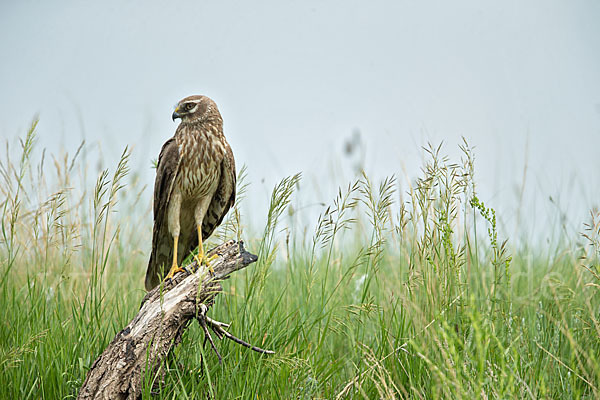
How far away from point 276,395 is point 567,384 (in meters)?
1.49

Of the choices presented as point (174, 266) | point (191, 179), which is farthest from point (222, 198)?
point (174, 266)

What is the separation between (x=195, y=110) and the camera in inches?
137

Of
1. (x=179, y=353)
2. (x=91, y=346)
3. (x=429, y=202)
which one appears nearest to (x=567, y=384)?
(x=429, y=202)

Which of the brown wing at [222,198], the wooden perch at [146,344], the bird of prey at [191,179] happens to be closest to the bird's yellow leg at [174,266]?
the bird of prey at [191,179]

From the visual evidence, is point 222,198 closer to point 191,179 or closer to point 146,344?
point 191,179

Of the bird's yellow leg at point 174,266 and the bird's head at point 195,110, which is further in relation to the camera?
Result: the bird's head at point 195,110

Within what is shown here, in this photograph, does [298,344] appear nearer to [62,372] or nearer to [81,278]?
[62,372]

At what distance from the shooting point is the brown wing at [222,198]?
3.41m

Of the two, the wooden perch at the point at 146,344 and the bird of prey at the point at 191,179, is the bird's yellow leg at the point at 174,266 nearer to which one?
the bird of prey at the point at 191,179

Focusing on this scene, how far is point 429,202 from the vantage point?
2477 mm

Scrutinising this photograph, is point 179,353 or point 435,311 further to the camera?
point 179,353

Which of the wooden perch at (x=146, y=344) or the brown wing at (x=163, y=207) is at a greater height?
the brown wing at (x=163, y=207)

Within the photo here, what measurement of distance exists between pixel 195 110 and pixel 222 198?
0.59 metres

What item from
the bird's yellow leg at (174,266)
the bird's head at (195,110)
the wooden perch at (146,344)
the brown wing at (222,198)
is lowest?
the wooden perch at (146,344)
